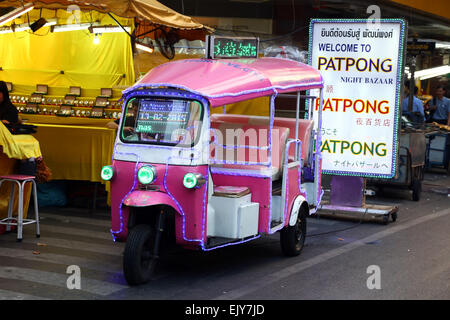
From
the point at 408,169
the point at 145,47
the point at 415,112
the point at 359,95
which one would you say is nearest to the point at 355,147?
the point at 359,95

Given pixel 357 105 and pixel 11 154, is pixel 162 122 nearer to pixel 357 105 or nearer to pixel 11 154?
pixel 11 154

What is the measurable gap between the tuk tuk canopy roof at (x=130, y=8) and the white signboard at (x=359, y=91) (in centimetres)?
223

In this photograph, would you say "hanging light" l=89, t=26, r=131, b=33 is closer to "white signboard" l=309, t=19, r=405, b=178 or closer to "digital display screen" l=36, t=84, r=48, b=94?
"digital display screen" l=36, t=84, r=48, b=94

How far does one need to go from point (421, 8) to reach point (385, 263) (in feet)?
45.3

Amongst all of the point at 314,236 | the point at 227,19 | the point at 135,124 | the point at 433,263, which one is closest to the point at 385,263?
the point at 433,263

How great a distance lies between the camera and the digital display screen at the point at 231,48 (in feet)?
27.4

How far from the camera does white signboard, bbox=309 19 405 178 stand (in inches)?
430

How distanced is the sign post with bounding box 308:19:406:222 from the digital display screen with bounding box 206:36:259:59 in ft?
8.85

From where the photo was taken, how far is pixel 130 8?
421 inches

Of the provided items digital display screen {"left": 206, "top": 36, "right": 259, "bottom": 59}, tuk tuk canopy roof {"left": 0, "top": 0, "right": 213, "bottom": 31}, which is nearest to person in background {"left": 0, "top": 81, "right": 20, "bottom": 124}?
tuk tuk canopy roof {"left": 0, "top": 0, "right": 213, "bottom": 31}

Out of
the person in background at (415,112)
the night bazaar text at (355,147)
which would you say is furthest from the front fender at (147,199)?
the person in background at (415,112)

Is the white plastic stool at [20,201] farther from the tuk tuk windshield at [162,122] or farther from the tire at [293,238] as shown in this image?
the tire at [293,238]

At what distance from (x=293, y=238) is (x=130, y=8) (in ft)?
14.3

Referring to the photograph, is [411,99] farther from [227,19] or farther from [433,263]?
[433,263]
